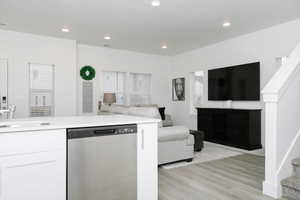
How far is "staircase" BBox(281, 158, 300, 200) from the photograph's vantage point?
211cm

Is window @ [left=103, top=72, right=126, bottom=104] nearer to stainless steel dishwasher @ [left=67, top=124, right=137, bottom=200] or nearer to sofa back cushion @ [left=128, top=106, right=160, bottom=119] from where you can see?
sofa back cushion @ [left=128, top=106, right=160, bottom=119]

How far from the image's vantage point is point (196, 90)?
6.15 m

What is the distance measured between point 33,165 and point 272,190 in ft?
8.08

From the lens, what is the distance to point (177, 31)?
4.44 metres

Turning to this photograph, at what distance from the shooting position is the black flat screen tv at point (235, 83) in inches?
167

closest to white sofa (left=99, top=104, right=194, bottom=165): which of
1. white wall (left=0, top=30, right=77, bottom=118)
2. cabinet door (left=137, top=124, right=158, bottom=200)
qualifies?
cabinet door (left=137, top=124, right=158, bottom=200)

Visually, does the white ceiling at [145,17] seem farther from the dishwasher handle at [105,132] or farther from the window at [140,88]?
the dishwasher handle at [105,132]

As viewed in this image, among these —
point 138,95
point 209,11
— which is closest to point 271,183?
point 209,11

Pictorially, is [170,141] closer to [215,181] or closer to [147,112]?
[147,112]

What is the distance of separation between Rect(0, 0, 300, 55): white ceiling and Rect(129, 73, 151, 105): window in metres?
1.75

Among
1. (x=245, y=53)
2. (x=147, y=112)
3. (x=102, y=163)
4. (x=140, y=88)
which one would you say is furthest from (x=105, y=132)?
(x=140, y=88)

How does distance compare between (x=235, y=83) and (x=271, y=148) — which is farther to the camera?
(x=235, y=83)

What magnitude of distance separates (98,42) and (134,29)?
152cm

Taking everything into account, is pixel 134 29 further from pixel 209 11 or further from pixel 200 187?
pixel 200 187
